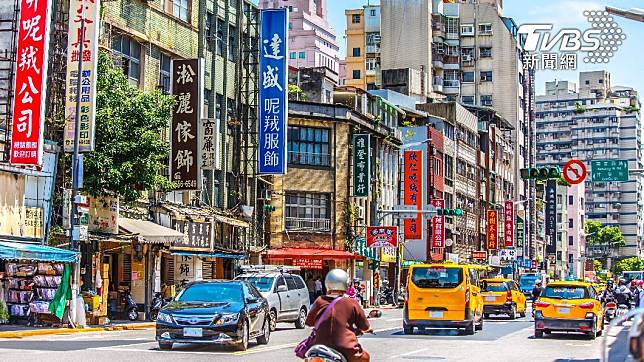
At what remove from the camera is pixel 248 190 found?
4928cm

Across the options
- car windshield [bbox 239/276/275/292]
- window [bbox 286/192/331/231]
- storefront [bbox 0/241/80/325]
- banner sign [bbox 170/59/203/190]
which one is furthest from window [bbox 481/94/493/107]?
storefront [bbox 0/241/80/325]

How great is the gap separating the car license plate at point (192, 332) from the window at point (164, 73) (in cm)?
2118

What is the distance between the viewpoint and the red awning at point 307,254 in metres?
52.6

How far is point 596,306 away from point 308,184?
28583mm

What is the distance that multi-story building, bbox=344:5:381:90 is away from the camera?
109 m

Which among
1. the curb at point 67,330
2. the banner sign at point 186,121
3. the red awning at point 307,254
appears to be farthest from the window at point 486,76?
the curb at point 67,330

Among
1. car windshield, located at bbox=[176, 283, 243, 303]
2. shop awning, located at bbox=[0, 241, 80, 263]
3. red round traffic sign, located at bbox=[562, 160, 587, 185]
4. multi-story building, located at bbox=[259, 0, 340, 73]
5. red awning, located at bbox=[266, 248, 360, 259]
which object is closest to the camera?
car windshield, located at bbox=[176, 283, 243, 303]

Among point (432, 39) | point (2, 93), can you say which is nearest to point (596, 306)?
point (2, 93)

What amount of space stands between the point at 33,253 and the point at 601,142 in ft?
514

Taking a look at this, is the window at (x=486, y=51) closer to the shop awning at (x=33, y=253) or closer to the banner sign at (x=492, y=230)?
the banner sign at (x=492, y=230)

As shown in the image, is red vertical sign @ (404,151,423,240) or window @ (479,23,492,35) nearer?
red vertical sign @ (404,151,423,240)

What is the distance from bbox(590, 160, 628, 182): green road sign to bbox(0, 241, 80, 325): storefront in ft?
73.5

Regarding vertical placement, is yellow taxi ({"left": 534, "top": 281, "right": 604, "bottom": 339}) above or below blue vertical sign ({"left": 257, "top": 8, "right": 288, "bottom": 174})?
below

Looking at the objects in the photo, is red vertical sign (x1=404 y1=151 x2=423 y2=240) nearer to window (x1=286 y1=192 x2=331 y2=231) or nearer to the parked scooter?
window (x1=286 y1=192 x2=331 y2=231)
